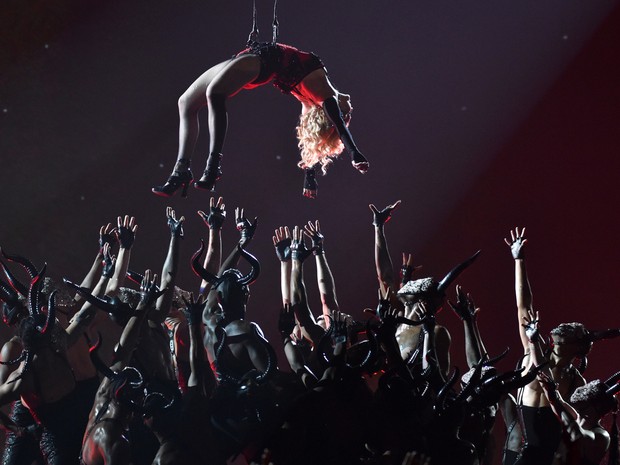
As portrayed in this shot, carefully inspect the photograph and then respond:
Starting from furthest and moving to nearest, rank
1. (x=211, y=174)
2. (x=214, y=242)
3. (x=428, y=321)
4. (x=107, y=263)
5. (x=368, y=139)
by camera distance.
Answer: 1. (x=368, y=139)
2. (x=214, y=242)
3. (x=107, y=263)
4. (x=211, y=174)
5. (x=428, y=321)

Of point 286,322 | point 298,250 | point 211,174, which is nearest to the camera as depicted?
point 286,322

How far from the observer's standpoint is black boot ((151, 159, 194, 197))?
4402 mm

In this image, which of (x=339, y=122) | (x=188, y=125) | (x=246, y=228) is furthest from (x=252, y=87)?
(x=246, y=228)

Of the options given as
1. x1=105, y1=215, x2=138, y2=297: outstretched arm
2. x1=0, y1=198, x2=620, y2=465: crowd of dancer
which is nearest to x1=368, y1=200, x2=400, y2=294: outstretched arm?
x1=0, y1=198, x2=620, y2=465: crowd of dancer

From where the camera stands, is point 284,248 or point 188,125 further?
point 284,248

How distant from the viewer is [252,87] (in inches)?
182

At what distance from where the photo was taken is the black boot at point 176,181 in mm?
4402

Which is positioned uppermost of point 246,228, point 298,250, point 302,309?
point 246,228

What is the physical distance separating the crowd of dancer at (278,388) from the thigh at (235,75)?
87cm

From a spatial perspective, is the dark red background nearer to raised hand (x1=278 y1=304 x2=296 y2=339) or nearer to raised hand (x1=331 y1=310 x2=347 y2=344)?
raised hand (x1=278 y1=304 x2=296 y2=339)

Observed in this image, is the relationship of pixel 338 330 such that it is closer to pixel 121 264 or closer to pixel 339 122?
pixel 339 122

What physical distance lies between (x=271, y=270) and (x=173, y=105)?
5.53ft

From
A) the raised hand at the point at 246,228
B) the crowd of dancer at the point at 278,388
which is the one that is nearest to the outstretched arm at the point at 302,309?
the crowd of dancer at the point at 278,388

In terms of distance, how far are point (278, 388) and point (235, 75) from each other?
1683 millimetres
